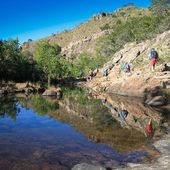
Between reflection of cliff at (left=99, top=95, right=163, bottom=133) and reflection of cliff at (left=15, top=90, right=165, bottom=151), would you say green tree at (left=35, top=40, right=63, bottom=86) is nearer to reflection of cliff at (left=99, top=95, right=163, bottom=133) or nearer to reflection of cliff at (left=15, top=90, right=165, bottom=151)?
reflection of cliff at (left=15, top=90, right=165, bottom=151)

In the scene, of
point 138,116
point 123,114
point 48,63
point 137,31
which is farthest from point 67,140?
point 48,63

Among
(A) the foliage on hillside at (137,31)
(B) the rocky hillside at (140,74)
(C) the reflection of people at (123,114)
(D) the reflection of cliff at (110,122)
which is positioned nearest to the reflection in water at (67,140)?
(D) the reflection of cliff at (110,122)

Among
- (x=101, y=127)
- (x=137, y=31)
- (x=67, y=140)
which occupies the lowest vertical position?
(x=67, y=140)

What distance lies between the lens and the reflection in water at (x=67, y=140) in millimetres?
19562

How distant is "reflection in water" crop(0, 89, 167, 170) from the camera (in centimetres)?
1956

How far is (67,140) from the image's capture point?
83.4 ft

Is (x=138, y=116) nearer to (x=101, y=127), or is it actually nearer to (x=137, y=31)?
(x=101, y=127)

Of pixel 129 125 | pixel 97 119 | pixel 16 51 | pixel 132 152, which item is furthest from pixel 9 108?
pixel 16 51

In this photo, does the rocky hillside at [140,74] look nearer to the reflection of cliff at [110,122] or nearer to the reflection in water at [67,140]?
the reflection of cliff at [110,122]

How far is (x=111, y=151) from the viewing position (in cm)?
2156

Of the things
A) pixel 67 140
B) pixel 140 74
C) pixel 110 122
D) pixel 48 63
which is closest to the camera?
pixel 67 140

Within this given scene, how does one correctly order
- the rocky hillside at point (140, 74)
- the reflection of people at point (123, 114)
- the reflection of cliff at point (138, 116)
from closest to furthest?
the reflection of cliff at point (138, 116), the reflection of people at point (123, 114), the rocky hillside at point (140, 74)

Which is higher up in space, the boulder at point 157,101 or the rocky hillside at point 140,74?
the rocky hillside at point 140,74

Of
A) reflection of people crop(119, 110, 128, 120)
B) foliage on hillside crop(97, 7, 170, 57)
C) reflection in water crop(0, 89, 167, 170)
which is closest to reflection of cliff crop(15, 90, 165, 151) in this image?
reflection in water crop(0, 89, 167, 170)
